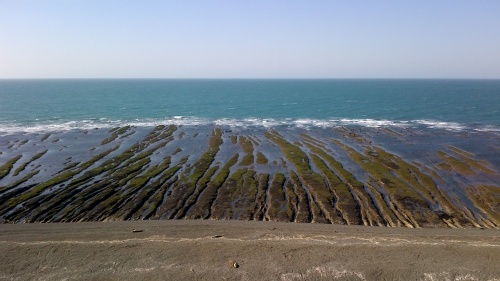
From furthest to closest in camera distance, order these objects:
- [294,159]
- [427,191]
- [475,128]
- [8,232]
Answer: [475,128] < [294,159] < [427,191] < [8,232]

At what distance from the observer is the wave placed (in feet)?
293

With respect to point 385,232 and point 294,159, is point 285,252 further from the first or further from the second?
point 294,159

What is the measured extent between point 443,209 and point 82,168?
158 feet

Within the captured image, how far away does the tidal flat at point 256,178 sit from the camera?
122 feet

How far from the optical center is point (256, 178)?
4878 centimetres

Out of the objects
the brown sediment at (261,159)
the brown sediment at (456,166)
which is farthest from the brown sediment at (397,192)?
the brown sediment at (261,159)

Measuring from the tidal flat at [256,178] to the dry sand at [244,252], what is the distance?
368cm

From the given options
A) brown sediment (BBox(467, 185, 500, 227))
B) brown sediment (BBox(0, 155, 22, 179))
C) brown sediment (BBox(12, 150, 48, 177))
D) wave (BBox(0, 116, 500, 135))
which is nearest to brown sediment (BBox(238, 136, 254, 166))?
wave (BBox(0, 116, 500, 135))

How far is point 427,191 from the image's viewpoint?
1727 inches

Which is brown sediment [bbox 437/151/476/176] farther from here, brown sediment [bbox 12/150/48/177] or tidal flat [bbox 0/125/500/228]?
brown sediment [bbox 12/150/48/177]

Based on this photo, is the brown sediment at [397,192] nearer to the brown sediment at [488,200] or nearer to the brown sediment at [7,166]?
the brown sediment at [488,200]

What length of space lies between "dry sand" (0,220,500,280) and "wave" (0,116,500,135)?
206 feet

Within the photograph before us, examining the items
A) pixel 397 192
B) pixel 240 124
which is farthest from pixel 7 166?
pixel 240 124

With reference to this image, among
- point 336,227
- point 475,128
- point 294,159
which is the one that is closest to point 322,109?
point 475,128
